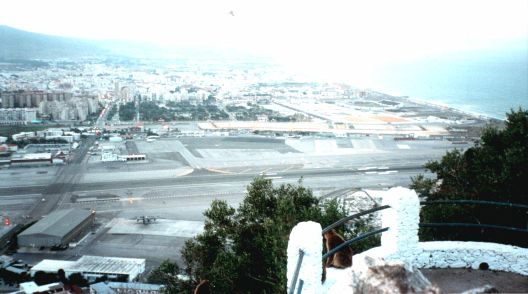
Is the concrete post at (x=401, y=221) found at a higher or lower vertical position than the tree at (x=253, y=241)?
higher

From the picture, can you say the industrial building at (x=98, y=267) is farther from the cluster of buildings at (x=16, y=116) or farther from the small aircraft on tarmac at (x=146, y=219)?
the cluster of buildings at (x=16, y=116)

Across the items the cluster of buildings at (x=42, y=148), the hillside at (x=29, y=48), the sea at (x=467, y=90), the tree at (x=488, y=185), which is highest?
the hillside at (x=29, y=48)

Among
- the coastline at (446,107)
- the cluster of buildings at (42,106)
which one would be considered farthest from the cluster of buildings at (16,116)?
the coastline at (446,107)

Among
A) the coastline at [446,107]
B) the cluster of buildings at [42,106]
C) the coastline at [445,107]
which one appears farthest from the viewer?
the coastline at [446,107]

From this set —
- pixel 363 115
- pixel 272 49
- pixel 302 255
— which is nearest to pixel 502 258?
pixel 302 255

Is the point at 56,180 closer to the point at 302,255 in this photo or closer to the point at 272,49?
the point at 302,255
